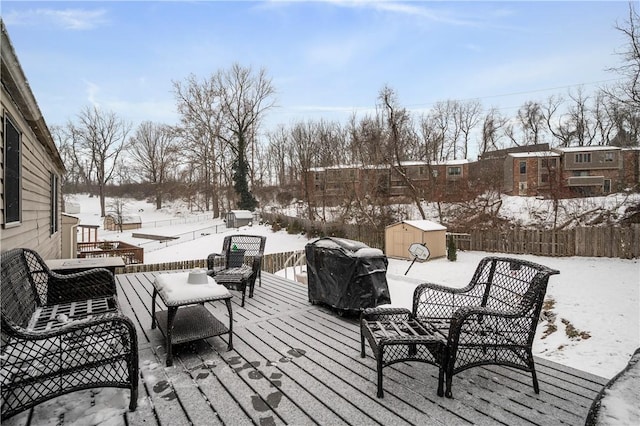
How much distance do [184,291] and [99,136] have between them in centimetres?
3459

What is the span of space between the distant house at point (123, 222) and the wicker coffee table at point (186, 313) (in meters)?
26.2

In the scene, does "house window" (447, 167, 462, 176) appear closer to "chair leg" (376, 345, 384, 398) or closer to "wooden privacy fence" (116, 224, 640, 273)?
"wooden privacy fence" (116, 224, 640, 273)

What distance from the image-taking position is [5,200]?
10.3ft

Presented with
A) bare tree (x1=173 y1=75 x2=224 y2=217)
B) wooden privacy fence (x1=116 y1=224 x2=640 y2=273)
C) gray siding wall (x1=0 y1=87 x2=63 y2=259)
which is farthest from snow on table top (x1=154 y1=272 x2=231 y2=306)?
bare tree (x1=173 y1=75 x2=224 y2=217)

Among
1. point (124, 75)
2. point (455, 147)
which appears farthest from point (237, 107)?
point (455, 147)

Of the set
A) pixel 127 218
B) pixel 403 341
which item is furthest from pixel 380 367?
pixel 127 218

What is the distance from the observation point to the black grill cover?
11.8 feet

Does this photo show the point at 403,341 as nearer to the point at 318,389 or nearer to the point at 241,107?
the point at 318,389

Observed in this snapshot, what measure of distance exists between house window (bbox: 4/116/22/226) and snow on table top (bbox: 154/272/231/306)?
5.45 ft

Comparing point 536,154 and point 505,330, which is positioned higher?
point 536,154

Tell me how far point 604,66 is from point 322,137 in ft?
58.2

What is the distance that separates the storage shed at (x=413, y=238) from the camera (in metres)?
12.8

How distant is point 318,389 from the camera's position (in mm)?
2260

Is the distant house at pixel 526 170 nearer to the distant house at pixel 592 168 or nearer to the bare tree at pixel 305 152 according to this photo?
the distant house at pixel 592 168
